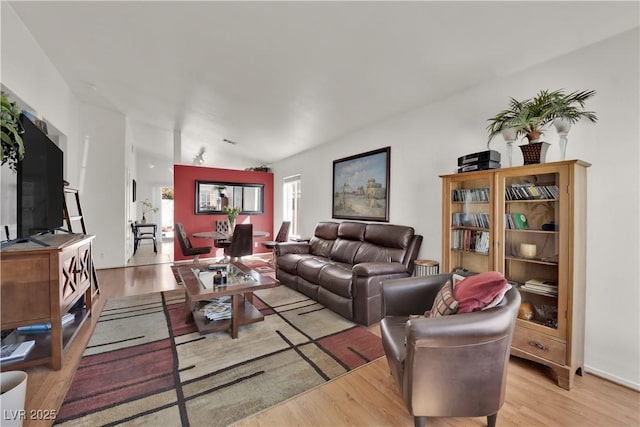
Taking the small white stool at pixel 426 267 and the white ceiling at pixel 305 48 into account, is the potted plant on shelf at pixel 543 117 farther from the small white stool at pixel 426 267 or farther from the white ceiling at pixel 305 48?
the small white stool at pixel 426 267

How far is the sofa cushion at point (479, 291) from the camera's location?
1456 mm

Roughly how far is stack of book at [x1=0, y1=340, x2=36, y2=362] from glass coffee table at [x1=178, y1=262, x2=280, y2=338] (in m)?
1.09

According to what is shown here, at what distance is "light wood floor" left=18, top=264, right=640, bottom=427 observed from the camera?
1521 mm

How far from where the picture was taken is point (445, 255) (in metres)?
2.65

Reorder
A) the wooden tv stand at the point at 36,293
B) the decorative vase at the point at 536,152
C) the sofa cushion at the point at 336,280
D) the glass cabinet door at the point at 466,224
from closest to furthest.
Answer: the wooden tv stand at the point at 36,293 < the decorative vase at the point at 536,152 < the glass cabinet door at the point at 466,224 < the sofa cushion at the point at 336,280

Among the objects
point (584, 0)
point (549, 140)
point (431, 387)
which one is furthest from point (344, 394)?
point (584, 0)

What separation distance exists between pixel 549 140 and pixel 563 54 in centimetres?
69

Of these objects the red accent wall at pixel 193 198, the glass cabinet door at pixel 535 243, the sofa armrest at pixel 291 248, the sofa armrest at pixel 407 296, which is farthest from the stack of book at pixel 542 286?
the red accent wall at pixel 193 198

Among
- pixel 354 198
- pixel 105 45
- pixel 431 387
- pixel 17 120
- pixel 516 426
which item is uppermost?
pixel 105 45

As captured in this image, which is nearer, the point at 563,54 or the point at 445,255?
the point at 563,54

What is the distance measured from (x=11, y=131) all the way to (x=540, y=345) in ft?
12.4

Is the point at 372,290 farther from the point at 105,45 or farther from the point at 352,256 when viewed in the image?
the point at 105,45

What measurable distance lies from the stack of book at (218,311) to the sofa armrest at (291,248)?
61.7 inches

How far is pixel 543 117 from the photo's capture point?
1.98 metres
